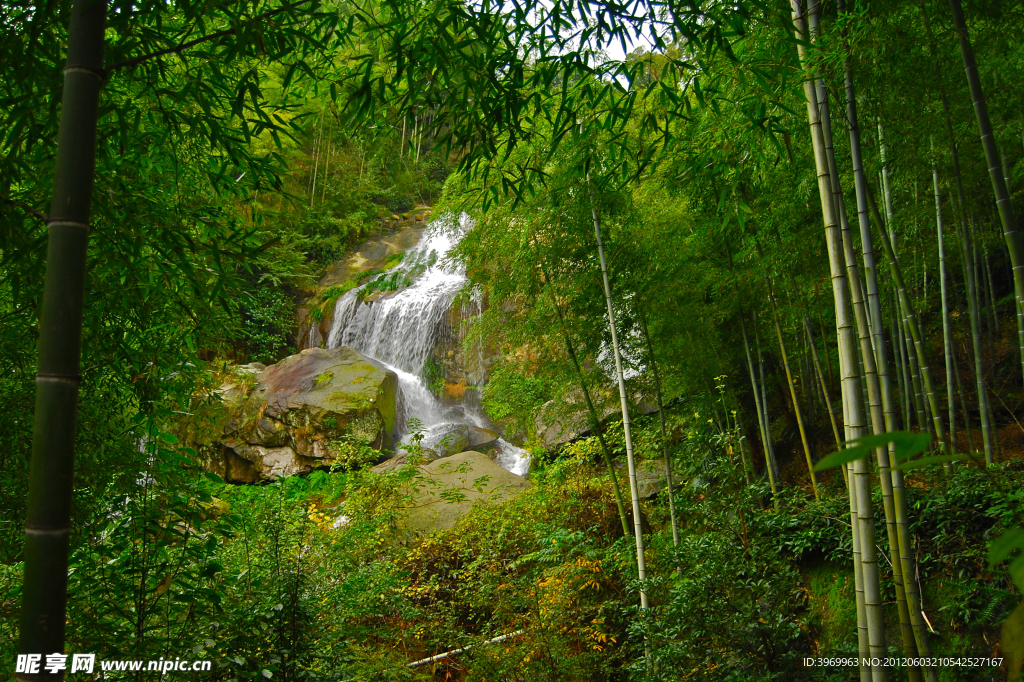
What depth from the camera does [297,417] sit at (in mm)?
9188

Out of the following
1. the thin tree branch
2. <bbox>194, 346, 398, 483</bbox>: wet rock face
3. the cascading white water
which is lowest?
the thin tree branch

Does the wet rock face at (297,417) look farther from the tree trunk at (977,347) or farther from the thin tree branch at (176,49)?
the thin tree branch at (176,49)

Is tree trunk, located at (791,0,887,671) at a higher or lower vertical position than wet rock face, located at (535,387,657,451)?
lower

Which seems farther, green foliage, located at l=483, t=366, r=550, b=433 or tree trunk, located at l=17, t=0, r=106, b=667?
green foliage, located at l=483, t=366, r=550, b=433

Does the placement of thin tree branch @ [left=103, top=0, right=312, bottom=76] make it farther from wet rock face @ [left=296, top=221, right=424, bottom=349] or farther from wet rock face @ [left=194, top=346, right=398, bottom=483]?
wet rock face @ [left=296, top=221, right=424, bottom=349]

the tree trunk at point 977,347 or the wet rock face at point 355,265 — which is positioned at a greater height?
the wet rock face at point 355,265

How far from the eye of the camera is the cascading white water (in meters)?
10.2

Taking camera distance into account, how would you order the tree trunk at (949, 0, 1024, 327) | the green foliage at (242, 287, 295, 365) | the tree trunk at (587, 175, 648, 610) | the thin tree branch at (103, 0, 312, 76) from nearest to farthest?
the thin tree branch at (103, 0, 312, 76), the tree trunk at (949, 0, 1024, 327), the tree trunk at (587, 175, 648, 610), the green foliage at (242, 287, 295, 365)

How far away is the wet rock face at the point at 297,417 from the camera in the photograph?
9070 millimetres

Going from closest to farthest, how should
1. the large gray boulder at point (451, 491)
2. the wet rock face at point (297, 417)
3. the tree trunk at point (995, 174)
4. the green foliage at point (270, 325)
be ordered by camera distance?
the tree trunk at point (995, 174) < the large gray boulder at point (451, 491) < the wet rock face at point (297, 417) < the green foliage at point (270, 325)

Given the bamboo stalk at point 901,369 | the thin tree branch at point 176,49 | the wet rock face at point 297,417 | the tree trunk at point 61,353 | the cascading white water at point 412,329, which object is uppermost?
the cascading white water at point 412,329

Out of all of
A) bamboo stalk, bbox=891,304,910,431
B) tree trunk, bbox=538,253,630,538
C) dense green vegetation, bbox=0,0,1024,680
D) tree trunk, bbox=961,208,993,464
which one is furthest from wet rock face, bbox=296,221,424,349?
tree trunk, bbox=961,208,993,464

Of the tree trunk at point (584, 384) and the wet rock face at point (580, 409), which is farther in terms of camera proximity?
the wet rock face at point (580, 409)

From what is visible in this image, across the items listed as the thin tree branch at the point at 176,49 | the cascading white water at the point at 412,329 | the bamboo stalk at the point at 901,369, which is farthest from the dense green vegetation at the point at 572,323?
the cascading white water at the point at 412,329
